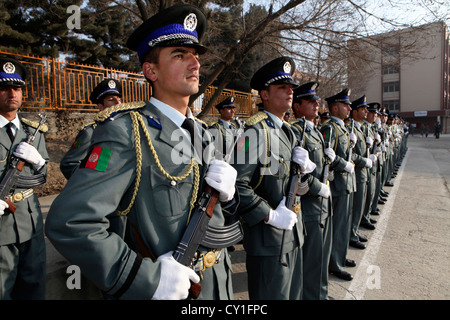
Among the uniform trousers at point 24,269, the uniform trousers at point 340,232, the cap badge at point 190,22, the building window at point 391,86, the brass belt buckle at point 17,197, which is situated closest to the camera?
the cap badge at point 190,22

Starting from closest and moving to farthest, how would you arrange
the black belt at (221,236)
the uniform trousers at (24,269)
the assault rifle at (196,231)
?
the assault rifle at (196,231) < the black belt at (221,236) < the uniform trousers at (24,269)

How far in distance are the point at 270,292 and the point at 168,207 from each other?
1.47 meters

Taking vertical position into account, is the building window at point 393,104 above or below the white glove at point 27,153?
above

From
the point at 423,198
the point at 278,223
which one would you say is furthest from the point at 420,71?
the point at 278,223

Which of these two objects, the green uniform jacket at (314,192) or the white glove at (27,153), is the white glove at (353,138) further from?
the white glove at (27,153)

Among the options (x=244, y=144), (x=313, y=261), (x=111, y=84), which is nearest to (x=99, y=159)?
(x=244, y=144)

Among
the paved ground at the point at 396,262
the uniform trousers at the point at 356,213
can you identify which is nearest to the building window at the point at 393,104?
the paved ground at the point at 396,262

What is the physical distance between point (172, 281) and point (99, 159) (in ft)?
1.96

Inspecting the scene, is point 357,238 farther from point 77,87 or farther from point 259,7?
point 77,87

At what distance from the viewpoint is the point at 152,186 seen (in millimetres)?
1405

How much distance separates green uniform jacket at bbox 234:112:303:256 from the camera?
2.48m

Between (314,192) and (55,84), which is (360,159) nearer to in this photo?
(314,192)

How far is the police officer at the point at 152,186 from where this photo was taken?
120cm

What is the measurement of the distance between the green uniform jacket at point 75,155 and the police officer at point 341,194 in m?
3.16
